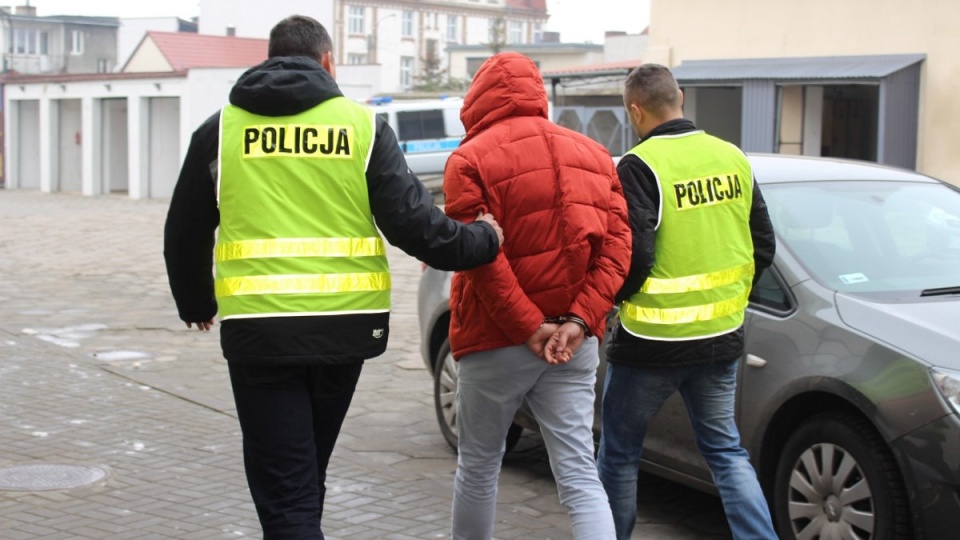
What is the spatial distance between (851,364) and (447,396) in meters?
2.61

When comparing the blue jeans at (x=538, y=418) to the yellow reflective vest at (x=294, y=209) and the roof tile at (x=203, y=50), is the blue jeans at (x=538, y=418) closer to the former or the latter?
the yellow reflective vest at (x=294, y=209)

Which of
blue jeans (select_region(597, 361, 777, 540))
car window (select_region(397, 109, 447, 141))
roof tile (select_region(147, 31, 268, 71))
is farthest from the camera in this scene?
roof tile (select_region(147, 31, 268, 71))

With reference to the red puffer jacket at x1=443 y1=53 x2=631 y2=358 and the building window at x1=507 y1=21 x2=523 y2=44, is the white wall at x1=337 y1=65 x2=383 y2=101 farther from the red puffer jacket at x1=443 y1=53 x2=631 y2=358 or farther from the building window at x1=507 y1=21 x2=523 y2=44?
the building window at x1=507 y1=21 x2=523 y2=44

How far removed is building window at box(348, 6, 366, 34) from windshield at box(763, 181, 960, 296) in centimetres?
9244

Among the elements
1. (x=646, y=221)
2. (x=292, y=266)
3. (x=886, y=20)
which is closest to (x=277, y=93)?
(x=292, y=266)

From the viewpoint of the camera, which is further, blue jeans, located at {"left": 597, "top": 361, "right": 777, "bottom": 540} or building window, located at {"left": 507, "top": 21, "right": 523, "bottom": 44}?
building window, located at {"left": 507, "top": 21, "right": 523, "bottom": 44}

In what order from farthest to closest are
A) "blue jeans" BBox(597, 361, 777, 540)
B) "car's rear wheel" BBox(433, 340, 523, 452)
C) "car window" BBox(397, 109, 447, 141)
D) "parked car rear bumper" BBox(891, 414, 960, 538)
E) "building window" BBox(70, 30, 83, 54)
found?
"building window" BBox(70, 30, 83, 54) < "car window" BBox(397, 109, 447, 141) < "car's rear wheel" BBox(433, 340, 523, 452) < "blue jeans" BBox(597, 361, 777, 540) < "parked car rear bumper" BBox(891, 414, 960, 538)

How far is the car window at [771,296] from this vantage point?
202 inches

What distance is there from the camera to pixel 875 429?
459 centimetres

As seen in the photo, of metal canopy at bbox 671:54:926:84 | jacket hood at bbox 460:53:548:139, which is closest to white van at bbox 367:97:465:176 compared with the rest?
metal canopy at bbox 671:54:926:84

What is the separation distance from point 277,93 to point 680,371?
5.56ft

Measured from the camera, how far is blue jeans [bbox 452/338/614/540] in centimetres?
393

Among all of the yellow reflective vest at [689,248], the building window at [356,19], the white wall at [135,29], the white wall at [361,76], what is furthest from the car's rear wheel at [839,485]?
the building window at [356,19]

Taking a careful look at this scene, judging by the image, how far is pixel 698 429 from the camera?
14.8 feet
